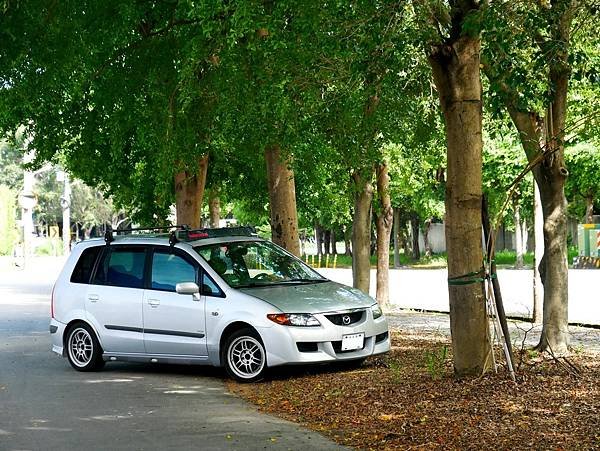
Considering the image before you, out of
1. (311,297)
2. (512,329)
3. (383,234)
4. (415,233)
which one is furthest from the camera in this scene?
(415,233)

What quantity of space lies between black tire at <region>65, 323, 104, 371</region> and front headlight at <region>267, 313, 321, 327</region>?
2986 mm

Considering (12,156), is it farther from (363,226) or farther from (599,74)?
(599,74)

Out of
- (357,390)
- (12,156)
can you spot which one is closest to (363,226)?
(357,390)

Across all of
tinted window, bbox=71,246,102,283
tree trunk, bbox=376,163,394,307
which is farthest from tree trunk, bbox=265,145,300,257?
tree trunk, bbox=376,163,394,307

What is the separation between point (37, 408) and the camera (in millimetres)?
11016

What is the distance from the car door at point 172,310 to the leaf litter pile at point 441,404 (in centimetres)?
97

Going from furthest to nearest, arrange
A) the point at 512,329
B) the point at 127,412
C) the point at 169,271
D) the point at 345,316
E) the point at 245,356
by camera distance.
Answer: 1. the point at 512,329
2. the point at 169,271
3. the point at 345,316
4. the point at 245,356
5. the point at 127,412

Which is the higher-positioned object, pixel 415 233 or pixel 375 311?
pixel 415 233

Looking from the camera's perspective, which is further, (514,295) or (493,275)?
(514,295)

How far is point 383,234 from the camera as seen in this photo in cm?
2650

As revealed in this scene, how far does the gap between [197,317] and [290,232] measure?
4700 mm

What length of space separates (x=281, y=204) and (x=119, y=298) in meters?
4.20

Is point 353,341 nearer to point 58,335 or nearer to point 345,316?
point 345,316

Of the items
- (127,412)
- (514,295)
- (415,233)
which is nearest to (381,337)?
(127,412)
